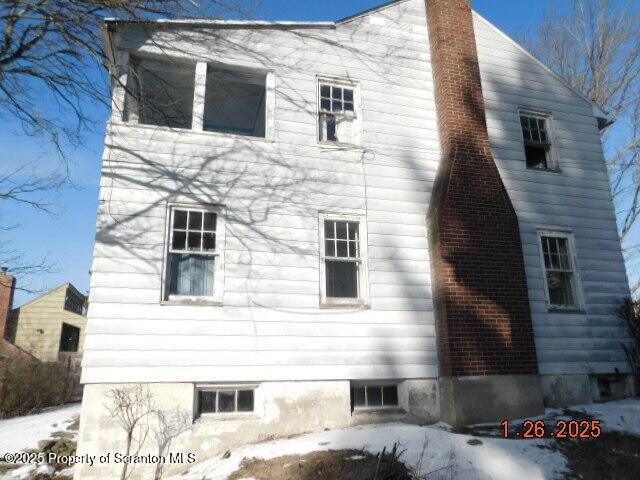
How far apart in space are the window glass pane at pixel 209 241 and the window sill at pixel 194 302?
935 millimetres

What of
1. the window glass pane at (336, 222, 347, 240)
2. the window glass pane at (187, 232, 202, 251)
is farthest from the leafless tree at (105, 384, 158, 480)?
the window glass pane at (336, 222, 347, 240)

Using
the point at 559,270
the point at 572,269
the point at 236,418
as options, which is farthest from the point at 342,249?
the point at 572,269

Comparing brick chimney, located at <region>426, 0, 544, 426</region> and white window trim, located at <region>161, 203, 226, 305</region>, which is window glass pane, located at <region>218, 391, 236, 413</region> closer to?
white window trim, located at <region>161, 203, 226, 305</region>

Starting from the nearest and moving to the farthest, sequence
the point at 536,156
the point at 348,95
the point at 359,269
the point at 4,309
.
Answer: the point at 359,269 → the point at 348,95 → the point at 536,156 → the point at 4,309

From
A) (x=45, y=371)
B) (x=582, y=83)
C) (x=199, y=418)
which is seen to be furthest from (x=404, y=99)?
(x=582, y=83)

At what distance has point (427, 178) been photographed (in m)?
9.66

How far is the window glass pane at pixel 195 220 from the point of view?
8.20m

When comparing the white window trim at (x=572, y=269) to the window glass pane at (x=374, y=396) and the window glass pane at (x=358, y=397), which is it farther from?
the window glass pane at (x=358, y=397)

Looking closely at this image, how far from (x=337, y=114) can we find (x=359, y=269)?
130 inches

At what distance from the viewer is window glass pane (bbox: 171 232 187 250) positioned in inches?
317

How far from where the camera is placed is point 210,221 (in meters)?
8.34

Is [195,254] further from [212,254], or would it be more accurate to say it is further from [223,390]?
[223,390]

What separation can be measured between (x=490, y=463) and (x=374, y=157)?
5837mm

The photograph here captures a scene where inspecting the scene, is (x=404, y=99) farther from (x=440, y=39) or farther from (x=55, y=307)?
(x=55, y=307)
